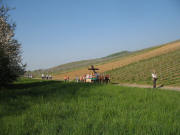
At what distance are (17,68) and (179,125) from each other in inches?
674

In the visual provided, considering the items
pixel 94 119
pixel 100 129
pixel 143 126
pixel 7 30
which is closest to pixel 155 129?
pixel 143 126

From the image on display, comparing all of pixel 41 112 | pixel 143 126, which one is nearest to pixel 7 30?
pixel 41 112

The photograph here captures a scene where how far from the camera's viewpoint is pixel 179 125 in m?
3.36

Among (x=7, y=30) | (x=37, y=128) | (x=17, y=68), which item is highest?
(x=7, y=30)

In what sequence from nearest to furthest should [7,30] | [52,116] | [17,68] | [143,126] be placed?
1. [143,126]
2. [52,116]
3. [7,30]
4. [17,68]

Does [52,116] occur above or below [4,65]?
below

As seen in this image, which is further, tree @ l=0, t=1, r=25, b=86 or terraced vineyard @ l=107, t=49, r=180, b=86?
terraced vineyard @ l=107, t=49, r=180, b=86

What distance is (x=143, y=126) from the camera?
3.29m

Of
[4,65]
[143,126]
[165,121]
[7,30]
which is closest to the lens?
[143,126]

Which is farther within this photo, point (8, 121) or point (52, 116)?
point (52, 116)

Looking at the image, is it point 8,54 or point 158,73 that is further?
point 158,73

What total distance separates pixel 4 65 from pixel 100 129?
13.8 m

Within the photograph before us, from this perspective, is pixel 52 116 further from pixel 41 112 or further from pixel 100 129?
pixel 100 129

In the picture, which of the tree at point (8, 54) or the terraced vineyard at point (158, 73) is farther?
the terraced vineyard at point (158, 73)
